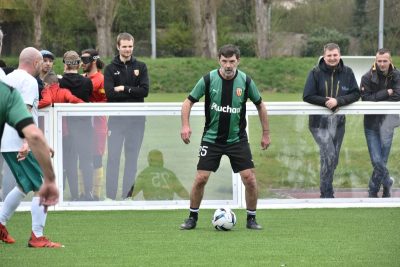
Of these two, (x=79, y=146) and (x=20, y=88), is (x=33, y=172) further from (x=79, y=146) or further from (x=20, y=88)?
(x=79, y=146)

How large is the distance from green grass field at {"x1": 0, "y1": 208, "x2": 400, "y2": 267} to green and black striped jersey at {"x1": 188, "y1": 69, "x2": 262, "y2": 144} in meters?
1.02

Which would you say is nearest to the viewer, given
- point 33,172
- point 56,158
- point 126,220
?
point 33,172

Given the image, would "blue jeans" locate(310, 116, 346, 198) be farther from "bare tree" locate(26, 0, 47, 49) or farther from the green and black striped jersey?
"bare tree" locate(26, 0, 47, 49)

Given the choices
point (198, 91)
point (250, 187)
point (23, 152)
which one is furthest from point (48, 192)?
point (250, 187)

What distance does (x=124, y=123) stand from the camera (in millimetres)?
12227

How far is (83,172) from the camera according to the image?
12250 mm

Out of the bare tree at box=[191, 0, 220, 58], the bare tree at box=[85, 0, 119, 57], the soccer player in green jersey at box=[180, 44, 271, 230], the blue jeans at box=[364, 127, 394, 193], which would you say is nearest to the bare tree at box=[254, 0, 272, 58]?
the bare tree at box=[191, 0, 220, 58]

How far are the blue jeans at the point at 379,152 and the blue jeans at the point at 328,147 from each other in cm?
36

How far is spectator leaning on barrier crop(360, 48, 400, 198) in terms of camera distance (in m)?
12.4

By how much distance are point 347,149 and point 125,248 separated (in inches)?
161

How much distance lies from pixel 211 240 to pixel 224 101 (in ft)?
5.15

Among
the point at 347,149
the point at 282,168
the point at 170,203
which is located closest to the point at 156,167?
the point at 170,203

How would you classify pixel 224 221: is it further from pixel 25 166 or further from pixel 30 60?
pixel 30 60

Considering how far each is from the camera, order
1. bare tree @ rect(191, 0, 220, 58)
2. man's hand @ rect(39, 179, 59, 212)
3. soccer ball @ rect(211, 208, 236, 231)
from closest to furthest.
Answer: man's hand @ rect(39, 179, 59, 212)
soccer ball @ rect(211, 208, 236, 231)
bare tree @ rect(191, 0, 220, 58)
